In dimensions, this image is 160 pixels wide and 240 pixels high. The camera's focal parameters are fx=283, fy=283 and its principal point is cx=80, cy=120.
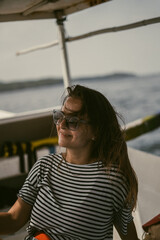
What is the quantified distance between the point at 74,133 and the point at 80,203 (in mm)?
300

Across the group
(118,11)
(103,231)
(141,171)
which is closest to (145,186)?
(141,171)

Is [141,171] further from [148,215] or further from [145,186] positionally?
[148,215]

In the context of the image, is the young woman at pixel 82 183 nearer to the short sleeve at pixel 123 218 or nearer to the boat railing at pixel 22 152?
the short sleeve at pixel 123 218

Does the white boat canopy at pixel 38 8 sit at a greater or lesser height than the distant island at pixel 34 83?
greater

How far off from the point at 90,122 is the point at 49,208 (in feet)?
1.39

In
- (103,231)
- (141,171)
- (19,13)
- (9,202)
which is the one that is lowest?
(9,202)

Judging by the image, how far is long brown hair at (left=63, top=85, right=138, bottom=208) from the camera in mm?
1247

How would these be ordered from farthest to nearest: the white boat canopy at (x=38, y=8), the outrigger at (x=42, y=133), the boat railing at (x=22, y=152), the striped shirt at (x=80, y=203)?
the boat railing at (x=22, y=152) < the white boat canopy at (x=38, y=8) < the outrigger at (x=42, y=133) < the striped shirt at (x=80, y=203)

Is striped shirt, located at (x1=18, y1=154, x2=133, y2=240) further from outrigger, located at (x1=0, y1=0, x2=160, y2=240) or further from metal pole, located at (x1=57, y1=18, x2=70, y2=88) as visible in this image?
metal pole, located at (x1=57, y1=18, x2=70, y2=88)

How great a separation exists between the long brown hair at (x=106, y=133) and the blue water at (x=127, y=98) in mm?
19621

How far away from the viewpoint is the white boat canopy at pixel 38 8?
234 cm

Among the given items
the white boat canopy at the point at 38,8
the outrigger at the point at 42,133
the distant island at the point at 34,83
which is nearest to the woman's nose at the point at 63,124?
the outrigger at the point at 42,133

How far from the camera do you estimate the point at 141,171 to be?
7.24 feet

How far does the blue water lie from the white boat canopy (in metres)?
18.4
